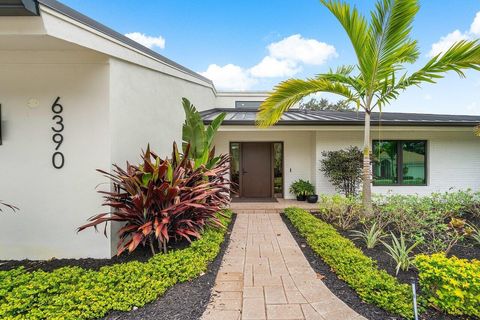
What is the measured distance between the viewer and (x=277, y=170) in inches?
376

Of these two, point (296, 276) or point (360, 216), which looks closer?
point (296, 276)

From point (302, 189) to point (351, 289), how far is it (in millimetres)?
5736

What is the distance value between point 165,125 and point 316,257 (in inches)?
198

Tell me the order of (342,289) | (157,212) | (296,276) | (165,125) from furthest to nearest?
(165,125) < (157,212) < (296,276) < (342,289)

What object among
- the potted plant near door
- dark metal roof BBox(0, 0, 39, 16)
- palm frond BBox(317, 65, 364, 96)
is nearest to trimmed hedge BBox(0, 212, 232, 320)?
dark metal roof BBox(0, 0, 39, 16)

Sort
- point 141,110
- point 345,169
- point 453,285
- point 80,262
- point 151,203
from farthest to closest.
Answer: point 345,169 < point 141,110 < point 80,262 < point 151,203 < point 453,285

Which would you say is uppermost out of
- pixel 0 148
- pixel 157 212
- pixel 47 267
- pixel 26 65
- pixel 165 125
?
pixel 26 65

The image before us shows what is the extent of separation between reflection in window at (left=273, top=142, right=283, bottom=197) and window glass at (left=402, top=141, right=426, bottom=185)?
179 inches

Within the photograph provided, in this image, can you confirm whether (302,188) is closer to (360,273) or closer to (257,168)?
(257,168)

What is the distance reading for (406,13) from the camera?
14.5ft

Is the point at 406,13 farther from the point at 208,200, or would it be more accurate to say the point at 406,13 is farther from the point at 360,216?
the point at 208,200

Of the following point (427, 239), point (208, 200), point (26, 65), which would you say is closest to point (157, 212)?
point (208, 200)

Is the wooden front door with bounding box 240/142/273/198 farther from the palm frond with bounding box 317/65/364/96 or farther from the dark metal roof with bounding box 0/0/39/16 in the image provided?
the dark metal roof with bounding box 0/0/39/16

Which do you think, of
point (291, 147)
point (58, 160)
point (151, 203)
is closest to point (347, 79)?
point (291, 147)
